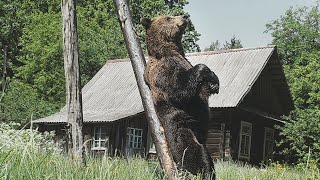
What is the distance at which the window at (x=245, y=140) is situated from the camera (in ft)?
74.7

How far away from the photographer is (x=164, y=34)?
585 cm

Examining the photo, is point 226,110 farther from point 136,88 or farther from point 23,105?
point 23,105

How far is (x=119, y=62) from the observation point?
28.0 meters

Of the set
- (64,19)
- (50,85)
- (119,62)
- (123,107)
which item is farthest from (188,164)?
(50,85)

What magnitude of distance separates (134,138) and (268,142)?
6.43m

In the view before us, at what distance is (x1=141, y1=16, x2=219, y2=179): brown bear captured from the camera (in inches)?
211

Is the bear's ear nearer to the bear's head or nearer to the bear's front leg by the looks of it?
the bear's head

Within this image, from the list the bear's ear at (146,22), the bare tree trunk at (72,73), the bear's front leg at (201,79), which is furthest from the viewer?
the bare tree trunk at (72,73)

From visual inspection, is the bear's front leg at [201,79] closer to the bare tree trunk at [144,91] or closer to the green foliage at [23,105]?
the bare tree trunk at [144,91]

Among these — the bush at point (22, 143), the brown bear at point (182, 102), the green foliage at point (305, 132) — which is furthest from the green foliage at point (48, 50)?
the brown bear at point (182, 102)

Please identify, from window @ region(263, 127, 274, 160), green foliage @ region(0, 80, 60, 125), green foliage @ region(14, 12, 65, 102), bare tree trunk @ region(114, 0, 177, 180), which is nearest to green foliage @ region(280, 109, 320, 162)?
window @ region(263, 127, 274, 160)

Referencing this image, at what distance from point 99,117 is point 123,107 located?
5.04 ft

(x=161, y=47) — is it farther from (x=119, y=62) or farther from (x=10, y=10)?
(x=10, y=10)

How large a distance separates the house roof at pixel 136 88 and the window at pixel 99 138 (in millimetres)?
657
